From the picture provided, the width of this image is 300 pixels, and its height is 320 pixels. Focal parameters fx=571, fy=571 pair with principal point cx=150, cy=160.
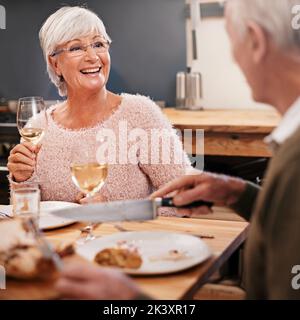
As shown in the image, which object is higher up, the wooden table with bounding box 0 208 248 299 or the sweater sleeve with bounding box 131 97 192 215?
the sweater sleeve with bounding box 131 97 192 215

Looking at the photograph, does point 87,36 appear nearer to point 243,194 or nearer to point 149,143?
point 149,143

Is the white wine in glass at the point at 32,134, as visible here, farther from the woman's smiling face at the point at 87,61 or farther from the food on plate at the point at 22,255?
the food on plate at the point at 22,255

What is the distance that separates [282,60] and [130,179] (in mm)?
937

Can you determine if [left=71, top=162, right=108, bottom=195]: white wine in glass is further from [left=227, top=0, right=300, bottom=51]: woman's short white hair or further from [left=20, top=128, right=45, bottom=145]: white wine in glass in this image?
[left=227, top=0, right=300, bottom=51]: woman's short white hair

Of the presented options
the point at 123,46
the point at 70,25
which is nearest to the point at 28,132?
the point at 70,25

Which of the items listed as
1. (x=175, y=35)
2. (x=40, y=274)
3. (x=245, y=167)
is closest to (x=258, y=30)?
(x=40, y=274)

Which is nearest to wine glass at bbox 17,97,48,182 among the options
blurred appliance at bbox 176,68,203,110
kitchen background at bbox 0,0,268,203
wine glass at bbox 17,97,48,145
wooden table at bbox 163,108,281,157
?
wine glass at bbox 17,97,48,145

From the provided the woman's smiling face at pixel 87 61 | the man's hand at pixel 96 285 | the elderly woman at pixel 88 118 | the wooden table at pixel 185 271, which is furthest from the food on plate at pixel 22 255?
the woman's smiling face at pixel 87 61

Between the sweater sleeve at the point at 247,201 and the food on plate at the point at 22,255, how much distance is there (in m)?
0.42

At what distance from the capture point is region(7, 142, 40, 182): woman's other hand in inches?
60.2

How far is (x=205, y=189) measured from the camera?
1.12 meters

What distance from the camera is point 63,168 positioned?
1739mm

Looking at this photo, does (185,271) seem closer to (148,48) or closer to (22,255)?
(22,255)

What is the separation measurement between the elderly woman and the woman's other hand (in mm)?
99
